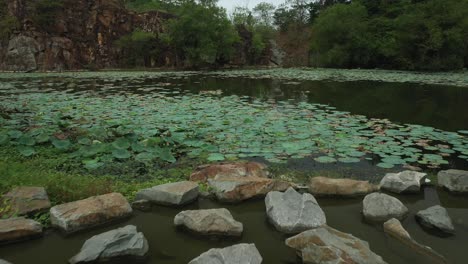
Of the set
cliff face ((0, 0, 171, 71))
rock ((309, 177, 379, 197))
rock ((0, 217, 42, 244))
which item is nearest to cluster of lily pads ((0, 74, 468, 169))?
rock ((309, 177, 379, 197))

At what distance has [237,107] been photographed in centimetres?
751

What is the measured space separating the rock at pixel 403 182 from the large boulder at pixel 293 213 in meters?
1.10

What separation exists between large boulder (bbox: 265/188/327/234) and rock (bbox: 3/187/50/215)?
1.97 m

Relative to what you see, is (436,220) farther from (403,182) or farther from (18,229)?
(18,229)

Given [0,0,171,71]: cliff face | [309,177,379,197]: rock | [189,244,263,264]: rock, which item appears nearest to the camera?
[189,244,263,264]: rock

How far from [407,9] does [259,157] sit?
31929 millimetres

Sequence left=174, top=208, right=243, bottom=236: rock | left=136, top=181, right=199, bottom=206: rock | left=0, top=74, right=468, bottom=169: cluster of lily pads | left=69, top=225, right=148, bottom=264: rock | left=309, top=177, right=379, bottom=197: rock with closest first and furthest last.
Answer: left=69, top=225, right=148, bottom=264: rock < left=174, top=208, right=243, bottom=236: rock < left=136, top=181, right=199, bottom=206: rock < left=309, top=177, right=379, bottom=197: rock < left=0, top=74, right=468, bottom=169: cluster of lily pads

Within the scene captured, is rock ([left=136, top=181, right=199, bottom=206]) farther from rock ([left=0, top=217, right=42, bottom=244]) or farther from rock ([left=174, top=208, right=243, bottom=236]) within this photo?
rock ([left=0, top=217, right=42, bottom=244])

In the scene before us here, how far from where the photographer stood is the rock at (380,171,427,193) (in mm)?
3111

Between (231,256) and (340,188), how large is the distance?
5.31ft

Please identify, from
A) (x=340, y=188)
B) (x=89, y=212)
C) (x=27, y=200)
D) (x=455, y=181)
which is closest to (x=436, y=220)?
(x=340, y=188)

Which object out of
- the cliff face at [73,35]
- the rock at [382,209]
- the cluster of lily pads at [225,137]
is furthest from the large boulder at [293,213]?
the cliff face at [73,35]

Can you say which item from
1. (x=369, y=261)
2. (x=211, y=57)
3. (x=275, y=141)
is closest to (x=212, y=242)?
(x=369, y=261)

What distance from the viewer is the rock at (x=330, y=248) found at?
192 cm
